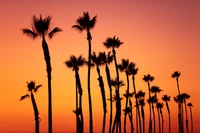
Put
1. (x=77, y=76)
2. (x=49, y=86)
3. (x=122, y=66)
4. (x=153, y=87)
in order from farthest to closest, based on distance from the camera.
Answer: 1. (x=153, y=87)
2. (x=122, y=66)
3. (x=77, y=76)
4. (x=49, y=86)

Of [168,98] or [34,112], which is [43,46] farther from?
[168,98]

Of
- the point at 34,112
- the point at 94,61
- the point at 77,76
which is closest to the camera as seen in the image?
the point at 34,112

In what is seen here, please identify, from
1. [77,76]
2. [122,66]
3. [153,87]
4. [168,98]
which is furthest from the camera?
[168,98]

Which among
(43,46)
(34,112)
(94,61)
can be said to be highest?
(94,61)

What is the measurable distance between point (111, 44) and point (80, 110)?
50.0ft

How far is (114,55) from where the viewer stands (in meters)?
77.0

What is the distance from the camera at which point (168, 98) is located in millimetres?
151500

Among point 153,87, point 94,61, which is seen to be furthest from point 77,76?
point 153,87

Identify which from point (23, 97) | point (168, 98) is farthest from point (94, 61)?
point (168, 98)

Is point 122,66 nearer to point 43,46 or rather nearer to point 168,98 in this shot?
point 43,46

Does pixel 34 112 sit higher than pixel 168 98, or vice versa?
pixel 168 98

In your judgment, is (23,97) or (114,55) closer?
(23,97)

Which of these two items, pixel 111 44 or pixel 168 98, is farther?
pixel 168 98

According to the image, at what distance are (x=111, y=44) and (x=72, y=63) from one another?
33.9 ft
